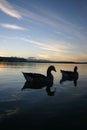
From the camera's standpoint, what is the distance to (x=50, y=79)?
1106 inches

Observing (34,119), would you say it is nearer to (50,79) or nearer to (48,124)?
(48,124)

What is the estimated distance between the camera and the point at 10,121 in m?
10.8

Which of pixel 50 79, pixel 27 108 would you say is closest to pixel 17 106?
pixel 27 108

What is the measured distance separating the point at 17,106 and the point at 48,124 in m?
4.07

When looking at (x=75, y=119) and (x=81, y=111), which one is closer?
(x=75, y=119)

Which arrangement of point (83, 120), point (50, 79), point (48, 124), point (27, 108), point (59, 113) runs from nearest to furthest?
point (48, 124) < point (83, 120) < point (59, 113) < point (27, 108) < point (50, 79)

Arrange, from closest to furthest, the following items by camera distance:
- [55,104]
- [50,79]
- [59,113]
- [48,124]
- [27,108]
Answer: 1. [48,124]
2. [59,113]
3. [27,108]
4. [55,104]
5. [50,79]

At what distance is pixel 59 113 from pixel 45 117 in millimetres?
1266

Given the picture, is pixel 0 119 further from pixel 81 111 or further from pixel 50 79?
pixel 50 79

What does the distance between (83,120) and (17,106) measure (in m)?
4.74

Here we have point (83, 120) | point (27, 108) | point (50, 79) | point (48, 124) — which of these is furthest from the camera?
point (50, 79)

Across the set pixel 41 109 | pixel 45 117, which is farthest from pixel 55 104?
pixel 45 117

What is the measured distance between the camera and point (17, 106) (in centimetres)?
1412

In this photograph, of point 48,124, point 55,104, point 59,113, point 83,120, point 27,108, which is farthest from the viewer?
point 55,104
